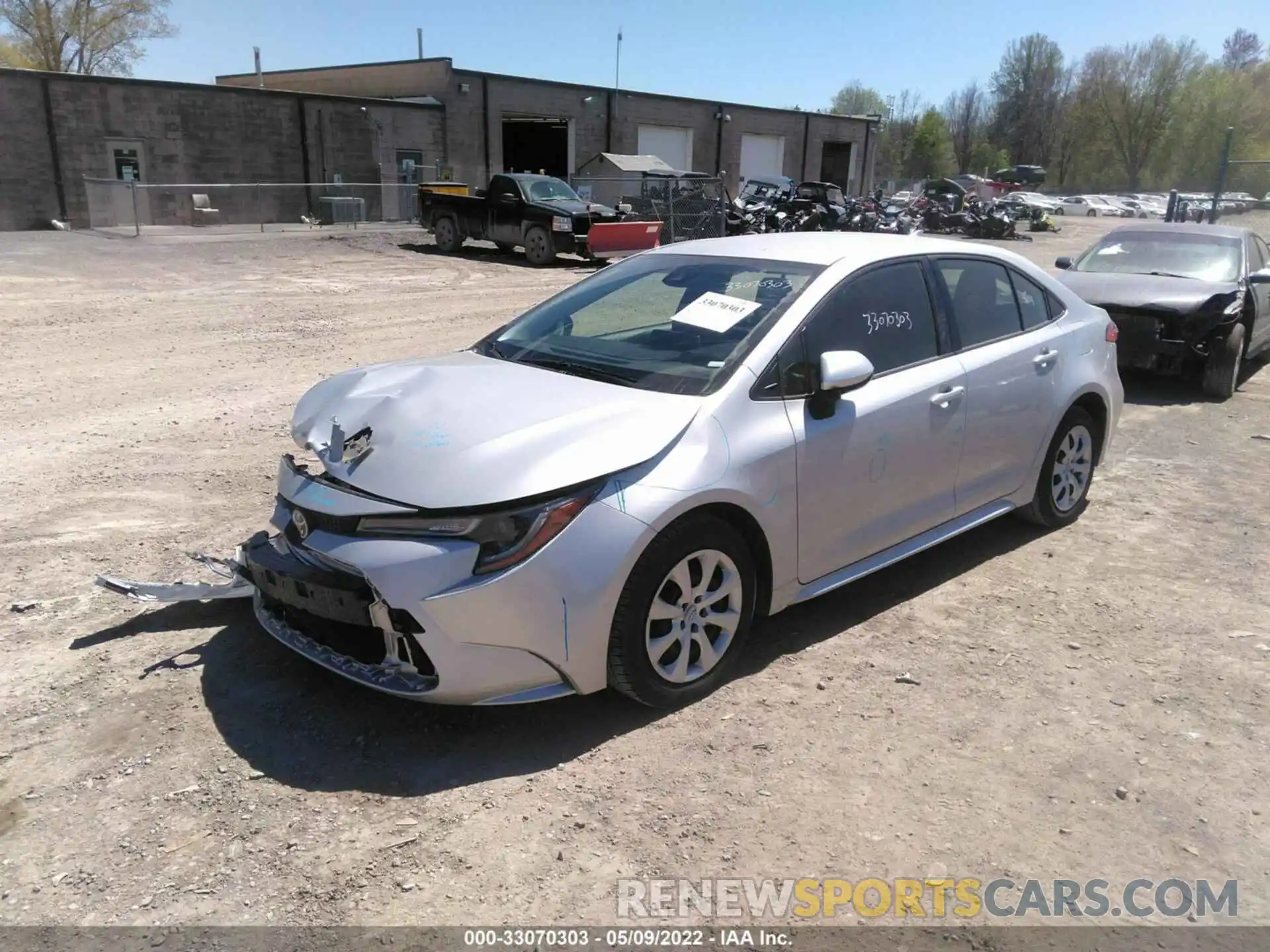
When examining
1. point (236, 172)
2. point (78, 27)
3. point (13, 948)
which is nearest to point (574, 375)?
point (13, 948)

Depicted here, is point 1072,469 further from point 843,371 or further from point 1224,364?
point 1224,364

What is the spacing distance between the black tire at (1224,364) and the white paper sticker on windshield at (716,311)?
6.91 m

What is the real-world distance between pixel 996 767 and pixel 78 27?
206 ft

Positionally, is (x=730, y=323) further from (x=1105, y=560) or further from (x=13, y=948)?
(x=13, y=948)

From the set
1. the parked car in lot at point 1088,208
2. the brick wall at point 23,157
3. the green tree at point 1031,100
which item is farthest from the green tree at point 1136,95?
the brick wall at point 23,157

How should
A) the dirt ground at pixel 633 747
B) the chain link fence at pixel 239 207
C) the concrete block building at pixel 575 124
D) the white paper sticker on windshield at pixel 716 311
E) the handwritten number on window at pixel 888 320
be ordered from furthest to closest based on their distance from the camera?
1. the concrete block building at pixel 575 124
2. the chain link fence at pixel 239 207
3. the handwritten number on window at pixel 888 320
4. the white paper sticker on windshield at pixel 716 311
5. the dirt ground at pixel 633 747

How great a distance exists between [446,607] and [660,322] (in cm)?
178

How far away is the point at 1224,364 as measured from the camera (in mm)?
8836

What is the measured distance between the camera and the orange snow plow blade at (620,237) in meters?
19.4

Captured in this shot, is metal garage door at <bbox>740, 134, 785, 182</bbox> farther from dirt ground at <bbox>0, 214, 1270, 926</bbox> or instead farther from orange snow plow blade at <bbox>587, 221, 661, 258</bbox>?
dirt ground at <bbox>0, 214, 1270, 926</bbox>

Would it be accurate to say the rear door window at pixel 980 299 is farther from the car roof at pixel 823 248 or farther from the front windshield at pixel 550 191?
the front windshield at pixel 550 191

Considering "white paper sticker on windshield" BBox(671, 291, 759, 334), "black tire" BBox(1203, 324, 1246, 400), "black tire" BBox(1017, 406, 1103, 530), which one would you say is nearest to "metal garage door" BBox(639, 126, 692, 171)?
"black tire" BBox(1203, 324, 1246, 400)

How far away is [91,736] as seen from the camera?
327 centimetres

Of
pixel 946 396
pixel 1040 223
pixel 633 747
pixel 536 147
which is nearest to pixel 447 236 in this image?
pixel 946 396
